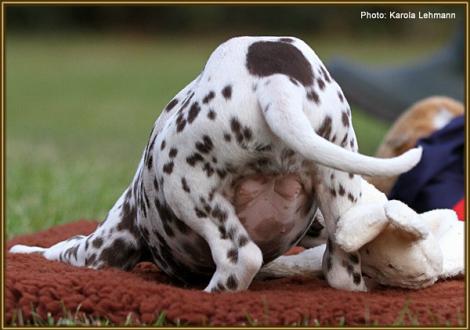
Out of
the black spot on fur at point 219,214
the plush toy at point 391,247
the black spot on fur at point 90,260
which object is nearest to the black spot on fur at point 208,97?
the black spot on fur at point 219,214

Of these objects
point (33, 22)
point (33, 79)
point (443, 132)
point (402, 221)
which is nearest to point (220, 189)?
point (402, 221)

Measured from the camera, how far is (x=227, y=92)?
2.75 m

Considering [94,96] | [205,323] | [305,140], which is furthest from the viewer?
[94,96]

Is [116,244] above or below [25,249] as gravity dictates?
above

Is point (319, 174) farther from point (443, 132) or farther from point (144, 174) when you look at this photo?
point (443, 132)

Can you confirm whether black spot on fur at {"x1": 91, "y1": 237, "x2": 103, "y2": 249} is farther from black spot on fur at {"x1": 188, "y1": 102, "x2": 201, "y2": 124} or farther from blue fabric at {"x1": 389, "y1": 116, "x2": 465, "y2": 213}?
blue fabric at {"x1": 389, "y1": 116, "x2": 465, "y2": 213}

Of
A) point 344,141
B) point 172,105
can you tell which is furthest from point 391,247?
point 172,105

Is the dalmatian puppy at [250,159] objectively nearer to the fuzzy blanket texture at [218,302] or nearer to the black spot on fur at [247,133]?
the black spot on fur at [247,133]

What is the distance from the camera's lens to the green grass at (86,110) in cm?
559

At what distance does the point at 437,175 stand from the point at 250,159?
2.06 m

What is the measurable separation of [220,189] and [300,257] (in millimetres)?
600

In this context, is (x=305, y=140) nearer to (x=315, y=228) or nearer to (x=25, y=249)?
(x=315, y=228)

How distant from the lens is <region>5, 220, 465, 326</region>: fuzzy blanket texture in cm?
270

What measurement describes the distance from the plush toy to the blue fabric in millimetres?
1110
